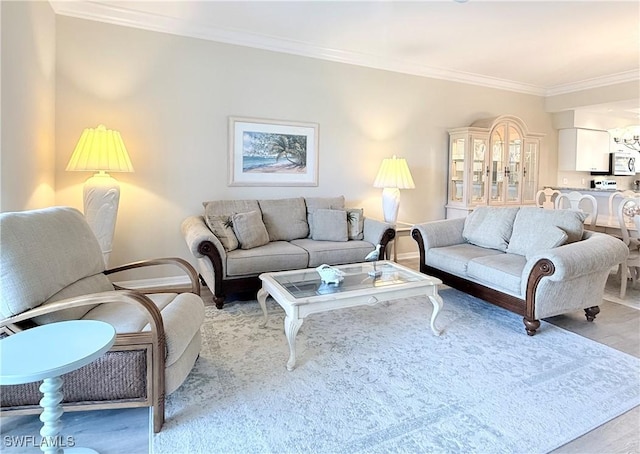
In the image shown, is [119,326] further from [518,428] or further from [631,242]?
[631,242]

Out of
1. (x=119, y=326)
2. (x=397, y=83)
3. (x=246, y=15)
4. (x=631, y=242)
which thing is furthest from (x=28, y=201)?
(x=631, y=242)

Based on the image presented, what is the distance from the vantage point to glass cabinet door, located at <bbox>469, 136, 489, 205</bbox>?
5383 mm

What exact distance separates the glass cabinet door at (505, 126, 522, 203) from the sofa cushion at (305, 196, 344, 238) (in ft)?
9.55

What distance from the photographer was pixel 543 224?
10.9 ft

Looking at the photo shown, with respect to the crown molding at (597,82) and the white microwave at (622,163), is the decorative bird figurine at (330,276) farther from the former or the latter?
the white microwave at (622,163)

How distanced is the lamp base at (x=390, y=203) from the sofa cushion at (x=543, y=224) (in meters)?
1.45

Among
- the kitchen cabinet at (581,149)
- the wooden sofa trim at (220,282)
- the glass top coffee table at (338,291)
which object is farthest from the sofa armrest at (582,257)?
the kitchen cabinet at (581,149)

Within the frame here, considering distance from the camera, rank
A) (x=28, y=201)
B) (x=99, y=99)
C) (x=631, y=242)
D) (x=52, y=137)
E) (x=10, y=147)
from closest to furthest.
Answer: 1. (x=10, y=147)
2. (x=28, y=201)
3. (x=52, y=137)
4. (x=99, y=99)
5. (x=631, y=242)

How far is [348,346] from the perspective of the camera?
264 centimetres

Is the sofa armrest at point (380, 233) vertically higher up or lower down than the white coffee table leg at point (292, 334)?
higher up

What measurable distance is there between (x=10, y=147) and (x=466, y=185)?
5.08m

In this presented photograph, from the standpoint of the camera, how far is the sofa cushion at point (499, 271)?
2957 millimetres

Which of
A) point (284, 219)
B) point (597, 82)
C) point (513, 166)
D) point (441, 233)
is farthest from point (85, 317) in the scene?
point (597, 82)

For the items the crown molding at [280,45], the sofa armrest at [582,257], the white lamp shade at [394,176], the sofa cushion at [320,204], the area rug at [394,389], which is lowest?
the area rug at [394,389]
